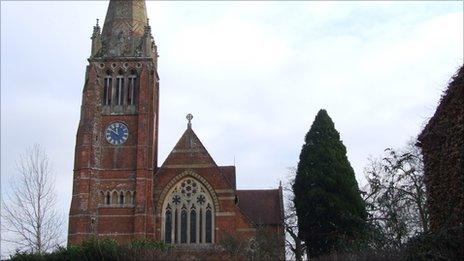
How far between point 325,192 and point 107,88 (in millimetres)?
18746

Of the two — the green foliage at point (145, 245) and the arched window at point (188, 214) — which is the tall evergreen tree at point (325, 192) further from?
the green foliage at point (145, 245)

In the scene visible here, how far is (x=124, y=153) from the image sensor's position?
4359 centimetres

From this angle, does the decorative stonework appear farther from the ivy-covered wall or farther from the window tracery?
the ivy-covered wall

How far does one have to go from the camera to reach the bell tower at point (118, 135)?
1634 inches

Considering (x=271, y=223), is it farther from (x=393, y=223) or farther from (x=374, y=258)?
(x=374, y=258)

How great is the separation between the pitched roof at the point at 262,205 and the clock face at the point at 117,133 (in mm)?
9840

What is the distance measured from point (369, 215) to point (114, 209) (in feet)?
55.2

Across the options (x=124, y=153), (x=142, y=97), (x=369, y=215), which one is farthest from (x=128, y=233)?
(x=369, y=215)

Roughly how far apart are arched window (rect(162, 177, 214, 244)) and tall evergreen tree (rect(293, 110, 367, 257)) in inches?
311

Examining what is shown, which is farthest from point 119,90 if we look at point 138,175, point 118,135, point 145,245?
point 145,245

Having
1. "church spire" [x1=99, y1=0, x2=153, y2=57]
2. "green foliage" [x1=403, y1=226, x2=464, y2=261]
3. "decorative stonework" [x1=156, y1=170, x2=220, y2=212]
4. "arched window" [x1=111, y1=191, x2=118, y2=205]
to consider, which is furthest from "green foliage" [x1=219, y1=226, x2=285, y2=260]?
"green foliage" [x1=403, y1=226, x2=464, y2=261]

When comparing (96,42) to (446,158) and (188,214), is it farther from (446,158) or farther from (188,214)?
(446,158)

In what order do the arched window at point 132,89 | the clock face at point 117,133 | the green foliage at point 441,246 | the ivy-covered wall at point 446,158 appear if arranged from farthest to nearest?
1. the arched window at point 132,89
2. the clock face at point 117,133
3. the ivy-covered wall at point 446,158
4. the green foliage at point 441,246

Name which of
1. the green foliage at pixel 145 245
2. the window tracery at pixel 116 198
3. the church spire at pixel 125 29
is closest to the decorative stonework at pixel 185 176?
the window tracery at pixel 116 198
